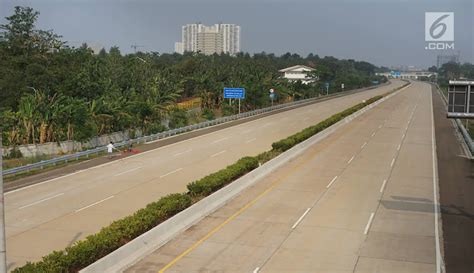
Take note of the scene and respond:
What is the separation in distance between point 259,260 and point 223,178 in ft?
35.8

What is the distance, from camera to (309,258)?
18344 mm

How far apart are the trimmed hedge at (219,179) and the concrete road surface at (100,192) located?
2558 mm

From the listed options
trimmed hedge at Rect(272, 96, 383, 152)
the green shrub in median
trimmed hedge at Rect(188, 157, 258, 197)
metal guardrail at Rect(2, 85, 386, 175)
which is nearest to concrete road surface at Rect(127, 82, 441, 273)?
the green shrub in median

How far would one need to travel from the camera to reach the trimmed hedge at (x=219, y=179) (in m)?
26.4

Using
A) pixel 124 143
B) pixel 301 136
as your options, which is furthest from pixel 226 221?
pixel 301 136

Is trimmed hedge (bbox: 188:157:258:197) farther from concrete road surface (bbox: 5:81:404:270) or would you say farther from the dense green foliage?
the dense green foliage

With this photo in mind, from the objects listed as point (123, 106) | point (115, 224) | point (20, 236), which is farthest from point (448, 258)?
point (123, 106)

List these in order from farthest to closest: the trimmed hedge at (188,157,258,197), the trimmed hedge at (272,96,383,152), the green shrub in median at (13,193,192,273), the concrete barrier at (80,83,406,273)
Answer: the trimmed hedge at (272,96,383,152) < the trimmed hedge at (188,157,258,197) < the concrete barrier at (80,83,406,273) < the green shrub in median at (13,193,192,273)

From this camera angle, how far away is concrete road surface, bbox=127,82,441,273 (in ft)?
59.0

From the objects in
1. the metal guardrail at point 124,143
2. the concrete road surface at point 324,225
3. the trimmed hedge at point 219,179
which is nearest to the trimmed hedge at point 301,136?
the concrete road surface at point 324,225

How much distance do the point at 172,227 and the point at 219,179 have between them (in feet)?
23.8

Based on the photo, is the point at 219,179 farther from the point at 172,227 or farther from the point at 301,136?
the point at 301,136

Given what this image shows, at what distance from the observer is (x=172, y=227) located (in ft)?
69.6

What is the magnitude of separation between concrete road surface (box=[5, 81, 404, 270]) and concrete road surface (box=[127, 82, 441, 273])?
14.6 ft
